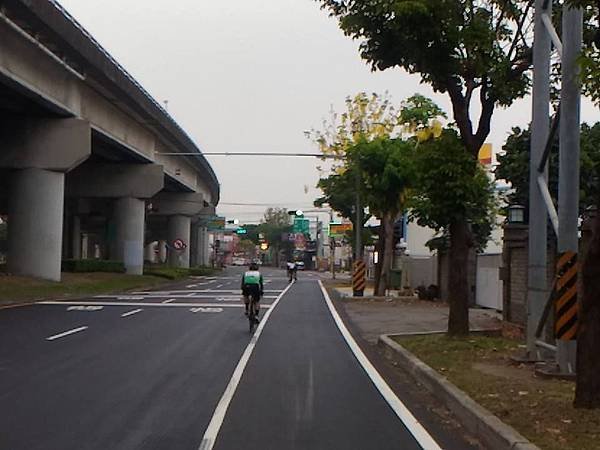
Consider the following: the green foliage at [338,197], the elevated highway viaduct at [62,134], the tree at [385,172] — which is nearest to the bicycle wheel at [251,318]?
the elevated highway viaduct at [62,134]

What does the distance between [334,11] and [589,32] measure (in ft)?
15.2

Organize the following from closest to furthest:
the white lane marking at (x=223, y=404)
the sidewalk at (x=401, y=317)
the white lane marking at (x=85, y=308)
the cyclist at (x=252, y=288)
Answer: the white lane marking at (x=223, y=404) < the cyclist at (x=252, y=288) < the sidewalk at (x=401, y=317) < the white lane marking at (x=85, y=308)

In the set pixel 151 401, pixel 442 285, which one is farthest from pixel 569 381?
pixel 442 285

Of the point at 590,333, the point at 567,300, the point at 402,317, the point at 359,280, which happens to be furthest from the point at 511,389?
the point at 359,280

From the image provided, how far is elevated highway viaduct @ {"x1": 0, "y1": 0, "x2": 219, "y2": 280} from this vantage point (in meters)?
29.3

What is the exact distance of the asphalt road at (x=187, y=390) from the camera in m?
8.46

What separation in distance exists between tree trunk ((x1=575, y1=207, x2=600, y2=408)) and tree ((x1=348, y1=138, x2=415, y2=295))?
82.1 ft

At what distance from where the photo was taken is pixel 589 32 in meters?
15.5

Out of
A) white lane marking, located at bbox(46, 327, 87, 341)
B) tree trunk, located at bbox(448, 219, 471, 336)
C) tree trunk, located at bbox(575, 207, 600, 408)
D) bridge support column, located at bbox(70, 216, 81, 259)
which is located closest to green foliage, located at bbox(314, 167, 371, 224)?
bridge support column, located at bbox(70, 216, 81, 259)

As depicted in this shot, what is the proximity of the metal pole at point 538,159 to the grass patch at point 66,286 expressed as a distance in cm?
2020

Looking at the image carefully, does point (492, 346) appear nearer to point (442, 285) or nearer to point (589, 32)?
point (589, 32)

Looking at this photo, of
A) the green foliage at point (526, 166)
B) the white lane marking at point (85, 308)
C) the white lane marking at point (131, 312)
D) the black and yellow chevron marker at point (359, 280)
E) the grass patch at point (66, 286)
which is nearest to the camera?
the green foliage at point (526, 166)

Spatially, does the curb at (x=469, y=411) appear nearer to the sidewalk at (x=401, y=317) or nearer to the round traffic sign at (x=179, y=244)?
the sidewalk at (x=401, y=317)

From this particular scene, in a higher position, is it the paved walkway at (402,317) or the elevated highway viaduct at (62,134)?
the elevated highway viaduct at (62,134)
